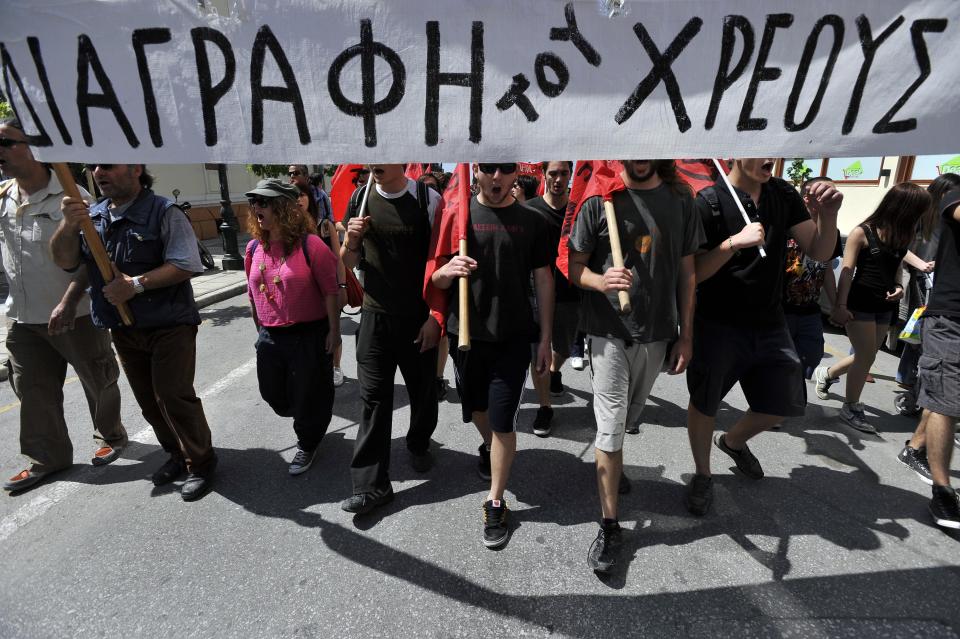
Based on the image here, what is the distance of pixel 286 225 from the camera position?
316 centimetres

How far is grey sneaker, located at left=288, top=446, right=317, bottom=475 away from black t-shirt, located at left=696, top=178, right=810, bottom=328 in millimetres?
2684

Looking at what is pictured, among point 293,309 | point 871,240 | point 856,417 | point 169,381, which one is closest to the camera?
point 169,381

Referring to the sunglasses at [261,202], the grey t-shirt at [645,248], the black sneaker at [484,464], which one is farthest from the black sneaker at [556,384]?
the sunglasses at [261,202]

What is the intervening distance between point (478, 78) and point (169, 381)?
2.59 m

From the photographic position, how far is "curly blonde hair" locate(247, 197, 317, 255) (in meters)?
3.15

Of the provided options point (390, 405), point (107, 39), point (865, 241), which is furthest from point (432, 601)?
point (865, 241)

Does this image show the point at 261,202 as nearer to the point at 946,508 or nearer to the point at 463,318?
the point at 463,318

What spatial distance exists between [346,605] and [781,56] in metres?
2.72

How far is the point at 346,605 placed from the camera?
2.31 m

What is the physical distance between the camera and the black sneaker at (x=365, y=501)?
2.91m

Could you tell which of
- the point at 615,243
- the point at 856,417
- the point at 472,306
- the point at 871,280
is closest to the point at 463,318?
the point at 472,306

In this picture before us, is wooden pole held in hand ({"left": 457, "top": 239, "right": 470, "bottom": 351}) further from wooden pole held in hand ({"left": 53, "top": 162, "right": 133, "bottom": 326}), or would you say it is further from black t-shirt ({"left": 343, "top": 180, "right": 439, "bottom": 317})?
wooden pole held in hand ({"left": 53, "top": 162, "right": 133, "bottom": 326})

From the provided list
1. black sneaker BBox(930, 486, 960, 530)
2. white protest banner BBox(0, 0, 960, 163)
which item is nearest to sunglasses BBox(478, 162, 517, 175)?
white protest banner BBox(0, 0, 960, 163)

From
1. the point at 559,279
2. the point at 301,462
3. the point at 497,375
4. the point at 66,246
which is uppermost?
the point at 66,246
